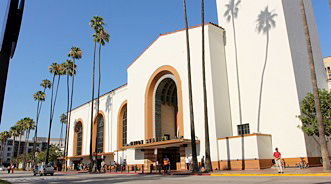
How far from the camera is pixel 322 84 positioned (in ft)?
94.3

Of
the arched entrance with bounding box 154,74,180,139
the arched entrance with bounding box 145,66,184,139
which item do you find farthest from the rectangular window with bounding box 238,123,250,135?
the arched entrance with bounding box 154,74,180,139

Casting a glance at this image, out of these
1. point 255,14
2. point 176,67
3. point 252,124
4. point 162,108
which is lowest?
point 252,124

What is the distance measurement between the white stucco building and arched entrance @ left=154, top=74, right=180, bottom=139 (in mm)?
129

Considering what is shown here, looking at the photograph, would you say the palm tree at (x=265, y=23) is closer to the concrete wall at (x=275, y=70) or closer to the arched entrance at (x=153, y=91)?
the concrete wall at (x=275, y=70)

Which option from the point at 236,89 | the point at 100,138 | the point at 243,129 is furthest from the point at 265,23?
the point at 100,138

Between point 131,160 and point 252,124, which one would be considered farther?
point 131,160

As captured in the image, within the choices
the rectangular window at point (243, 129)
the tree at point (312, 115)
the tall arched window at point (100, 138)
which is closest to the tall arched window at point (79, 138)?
the tall arched window at point (100, 138)

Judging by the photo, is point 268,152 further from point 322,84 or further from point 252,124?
point 322,84

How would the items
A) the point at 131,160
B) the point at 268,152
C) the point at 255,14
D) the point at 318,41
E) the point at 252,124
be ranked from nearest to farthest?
the point at 268,152 → the point at 252,124 → the point at 255,14 → the point at 318,41 → the point at 131,160

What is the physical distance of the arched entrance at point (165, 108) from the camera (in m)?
34.2

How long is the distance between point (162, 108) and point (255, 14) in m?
16.0

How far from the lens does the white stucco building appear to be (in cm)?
2389

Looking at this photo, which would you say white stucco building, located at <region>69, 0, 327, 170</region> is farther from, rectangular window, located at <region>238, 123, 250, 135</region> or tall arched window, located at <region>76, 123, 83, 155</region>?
tall arched window, located at <region>76, 123, 83, 155</region>

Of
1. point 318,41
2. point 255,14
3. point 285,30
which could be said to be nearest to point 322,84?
point 318,41
